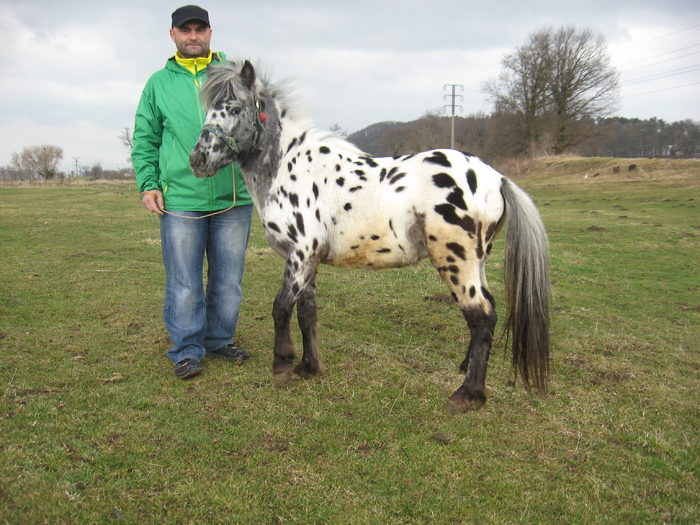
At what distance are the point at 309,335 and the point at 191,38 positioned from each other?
8.72ft

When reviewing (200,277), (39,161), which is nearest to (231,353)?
(200,277)

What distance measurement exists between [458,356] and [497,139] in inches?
1829

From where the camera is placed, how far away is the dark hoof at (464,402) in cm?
361

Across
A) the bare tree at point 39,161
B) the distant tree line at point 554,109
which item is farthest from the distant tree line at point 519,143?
the bare tree at point 39,161

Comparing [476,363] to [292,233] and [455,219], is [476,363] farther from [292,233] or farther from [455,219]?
[292,233]

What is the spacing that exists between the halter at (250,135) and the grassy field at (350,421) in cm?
192

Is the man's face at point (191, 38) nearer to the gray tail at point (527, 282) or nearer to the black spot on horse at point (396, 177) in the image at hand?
the black spot on horse at point (396, 177)

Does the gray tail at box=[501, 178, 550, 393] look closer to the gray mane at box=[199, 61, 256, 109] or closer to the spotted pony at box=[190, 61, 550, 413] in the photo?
the spotted pony at box=[190, 61, 550, 413]

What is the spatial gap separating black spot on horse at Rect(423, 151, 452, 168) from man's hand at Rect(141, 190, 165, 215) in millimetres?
2248

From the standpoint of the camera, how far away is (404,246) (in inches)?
146

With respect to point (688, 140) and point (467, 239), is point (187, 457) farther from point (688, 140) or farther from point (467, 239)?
point (688, 140)

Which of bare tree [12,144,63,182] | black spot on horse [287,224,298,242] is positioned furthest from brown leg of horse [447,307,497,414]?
bare tree [12,144,63,182]

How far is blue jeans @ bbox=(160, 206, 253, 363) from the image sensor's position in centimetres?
430

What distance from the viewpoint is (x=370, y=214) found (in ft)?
→ 12.2
